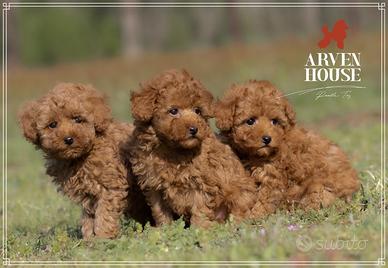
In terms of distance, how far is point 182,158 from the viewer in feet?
22.5

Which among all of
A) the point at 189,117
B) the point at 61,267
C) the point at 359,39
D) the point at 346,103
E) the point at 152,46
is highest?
the point at 152,46

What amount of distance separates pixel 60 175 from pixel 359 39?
21.5 meters

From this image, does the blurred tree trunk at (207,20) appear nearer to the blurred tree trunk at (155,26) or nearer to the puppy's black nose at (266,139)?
the blurred tree trunk at (155,26)

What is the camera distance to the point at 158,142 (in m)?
A: 6.80

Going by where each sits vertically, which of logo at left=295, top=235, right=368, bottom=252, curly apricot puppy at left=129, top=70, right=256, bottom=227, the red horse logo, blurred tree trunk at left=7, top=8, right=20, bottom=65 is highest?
blurred tree trunk at left=7, top=8, right=20, bottom=65

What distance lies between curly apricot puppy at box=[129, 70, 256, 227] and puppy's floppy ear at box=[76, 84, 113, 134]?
391mm

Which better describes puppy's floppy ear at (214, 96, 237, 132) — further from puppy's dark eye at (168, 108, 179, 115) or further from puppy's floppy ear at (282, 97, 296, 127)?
puppy's dark eye at (168, 108, 179, 115)

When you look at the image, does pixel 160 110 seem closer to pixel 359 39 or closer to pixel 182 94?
pixel 182 94

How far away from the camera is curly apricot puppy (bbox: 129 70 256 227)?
6625mm

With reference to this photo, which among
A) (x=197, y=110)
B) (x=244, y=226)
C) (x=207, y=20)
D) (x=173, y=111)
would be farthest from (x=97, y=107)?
(x=207, y=20)

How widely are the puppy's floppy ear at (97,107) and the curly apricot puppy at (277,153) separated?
1130mm

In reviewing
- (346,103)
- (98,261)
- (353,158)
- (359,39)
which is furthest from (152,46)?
(98,261)

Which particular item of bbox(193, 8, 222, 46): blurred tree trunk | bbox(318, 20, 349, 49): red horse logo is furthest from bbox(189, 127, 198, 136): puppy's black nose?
bbox(193, 8, 222, 46): blurred tree trunk

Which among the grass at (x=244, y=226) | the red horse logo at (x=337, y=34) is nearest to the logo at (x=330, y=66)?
the red horse logo at (x=337, y=34)
